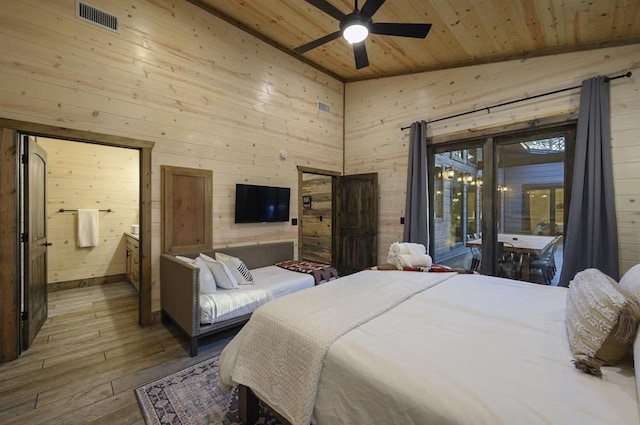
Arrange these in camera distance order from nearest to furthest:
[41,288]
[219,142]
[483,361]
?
[483,361]
[41,288]
[219,142]

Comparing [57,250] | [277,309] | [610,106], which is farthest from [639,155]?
[57,250]

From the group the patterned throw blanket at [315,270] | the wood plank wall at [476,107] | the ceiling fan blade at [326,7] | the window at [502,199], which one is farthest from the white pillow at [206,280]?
the window at [502,199]

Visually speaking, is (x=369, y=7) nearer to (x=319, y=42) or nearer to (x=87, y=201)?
(x=319, y=42)

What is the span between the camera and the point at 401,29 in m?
2.40

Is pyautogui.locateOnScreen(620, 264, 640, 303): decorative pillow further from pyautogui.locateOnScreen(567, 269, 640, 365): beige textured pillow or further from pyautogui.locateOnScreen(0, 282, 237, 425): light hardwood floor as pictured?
pyautogui.locateOnScreen(0, 282, 237, 425): light hardwood floor

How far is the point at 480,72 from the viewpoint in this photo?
12.8 feet

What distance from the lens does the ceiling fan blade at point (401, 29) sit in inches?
91.8

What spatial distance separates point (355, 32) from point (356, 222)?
3179 mm

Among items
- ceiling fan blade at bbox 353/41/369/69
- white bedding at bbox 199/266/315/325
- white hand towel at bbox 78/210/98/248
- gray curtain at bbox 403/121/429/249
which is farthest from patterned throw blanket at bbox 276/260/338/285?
white hand towel at bbox 78/210/98/248

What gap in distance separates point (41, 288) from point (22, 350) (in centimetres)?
79

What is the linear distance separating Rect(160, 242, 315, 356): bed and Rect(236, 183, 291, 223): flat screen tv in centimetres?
57

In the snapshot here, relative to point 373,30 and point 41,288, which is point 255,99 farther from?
point 41,288

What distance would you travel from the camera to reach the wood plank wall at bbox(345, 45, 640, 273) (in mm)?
2949

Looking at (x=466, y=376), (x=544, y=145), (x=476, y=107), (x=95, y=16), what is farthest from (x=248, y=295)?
(x=544, y=145)
